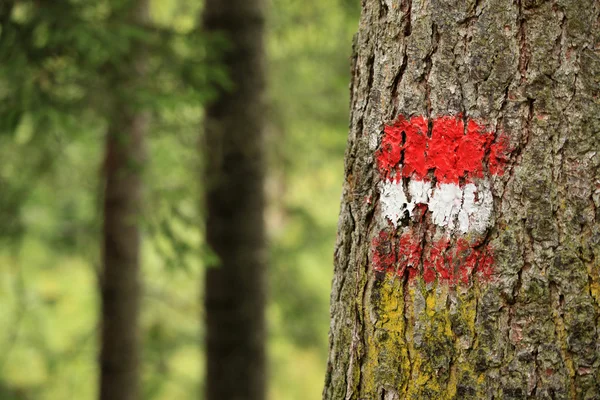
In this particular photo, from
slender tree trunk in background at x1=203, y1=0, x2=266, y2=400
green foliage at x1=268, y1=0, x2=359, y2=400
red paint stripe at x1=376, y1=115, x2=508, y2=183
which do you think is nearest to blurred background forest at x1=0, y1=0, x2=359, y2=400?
green foliage at x1=268, y1=0, x2=359, y2=400

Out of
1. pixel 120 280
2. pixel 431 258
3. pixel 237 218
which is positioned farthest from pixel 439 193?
pixel 120 280

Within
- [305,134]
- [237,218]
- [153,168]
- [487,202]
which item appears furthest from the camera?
[305,134]

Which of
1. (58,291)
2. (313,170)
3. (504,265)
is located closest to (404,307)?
(504,265)

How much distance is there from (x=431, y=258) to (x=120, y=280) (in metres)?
4.36

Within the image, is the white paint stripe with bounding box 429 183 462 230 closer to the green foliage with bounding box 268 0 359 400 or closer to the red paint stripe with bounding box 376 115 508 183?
the red paint stripe with bounding box 376 115 508 183

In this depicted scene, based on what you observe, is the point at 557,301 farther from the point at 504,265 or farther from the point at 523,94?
the point at 523,94

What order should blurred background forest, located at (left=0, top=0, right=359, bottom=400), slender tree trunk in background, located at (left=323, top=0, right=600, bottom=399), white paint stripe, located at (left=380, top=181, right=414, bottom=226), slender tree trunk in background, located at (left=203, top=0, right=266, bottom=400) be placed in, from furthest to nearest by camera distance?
slender tree trunk in background, located at (left=203, top=0, right=266, bottom=400)
blurred background forest, located at (left=0, top=0, right=359, bottom=400)
white paint stripe, located at (left=380, top=181, right=414, bottom=226)
slender tree trunk in background, located at (left=323, top=0, right=600, bottom=399)

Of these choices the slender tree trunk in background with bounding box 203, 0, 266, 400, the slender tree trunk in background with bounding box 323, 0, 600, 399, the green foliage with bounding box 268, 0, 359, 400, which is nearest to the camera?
the slender tree trunk in background with bounding box 323, 0, 600, 399

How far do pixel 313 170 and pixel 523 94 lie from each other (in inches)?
285

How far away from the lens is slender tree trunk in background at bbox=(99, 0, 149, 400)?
5.35m

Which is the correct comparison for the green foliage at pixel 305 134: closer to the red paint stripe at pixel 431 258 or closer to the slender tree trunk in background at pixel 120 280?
the slender tree trunk in background at pixel 120 280

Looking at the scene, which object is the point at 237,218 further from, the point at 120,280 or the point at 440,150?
the point at 440,150

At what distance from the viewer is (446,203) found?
4.77ft

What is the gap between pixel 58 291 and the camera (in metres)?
9.89
